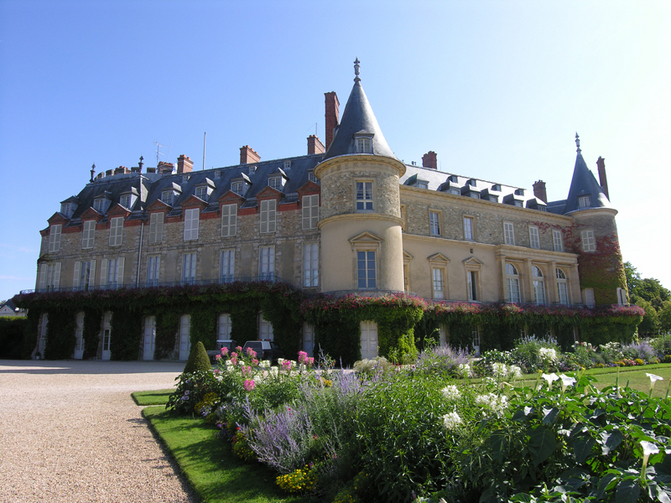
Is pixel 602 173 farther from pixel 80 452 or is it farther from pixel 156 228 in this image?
pixel 80 452

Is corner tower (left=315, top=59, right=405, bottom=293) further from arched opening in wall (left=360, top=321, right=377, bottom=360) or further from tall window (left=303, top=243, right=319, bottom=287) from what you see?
tall window (left=303, top=243, right=319, bottom=287)

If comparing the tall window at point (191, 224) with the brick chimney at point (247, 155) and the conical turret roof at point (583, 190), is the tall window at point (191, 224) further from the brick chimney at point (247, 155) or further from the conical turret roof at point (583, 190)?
the conical turret roof at point (583, 190)

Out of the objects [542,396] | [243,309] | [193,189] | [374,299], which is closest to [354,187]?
[374,299]

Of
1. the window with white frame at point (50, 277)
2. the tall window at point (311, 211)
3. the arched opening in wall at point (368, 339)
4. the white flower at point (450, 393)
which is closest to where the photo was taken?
the white flower at point (450, 393)

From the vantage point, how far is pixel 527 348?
16422 millimetres

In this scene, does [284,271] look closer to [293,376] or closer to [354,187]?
[354,187]

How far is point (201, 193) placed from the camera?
2870cm

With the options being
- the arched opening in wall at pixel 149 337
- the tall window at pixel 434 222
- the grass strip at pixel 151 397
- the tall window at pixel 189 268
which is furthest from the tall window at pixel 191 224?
the grass strip at pixel 151 397

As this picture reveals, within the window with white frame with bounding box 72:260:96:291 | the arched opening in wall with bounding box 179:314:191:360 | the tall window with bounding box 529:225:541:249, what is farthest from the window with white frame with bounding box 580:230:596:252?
the window with white frame with bounding box 72:260:96:291

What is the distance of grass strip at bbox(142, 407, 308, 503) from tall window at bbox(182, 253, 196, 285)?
61.7 ft

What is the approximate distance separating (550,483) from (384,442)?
5.92 feet

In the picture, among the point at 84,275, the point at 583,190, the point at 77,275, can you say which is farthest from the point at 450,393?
the point at 583,190

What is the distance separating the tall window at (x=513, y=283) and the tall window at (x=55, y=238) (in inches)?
1176

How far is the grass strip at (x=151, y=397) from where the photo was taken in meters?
10.9
